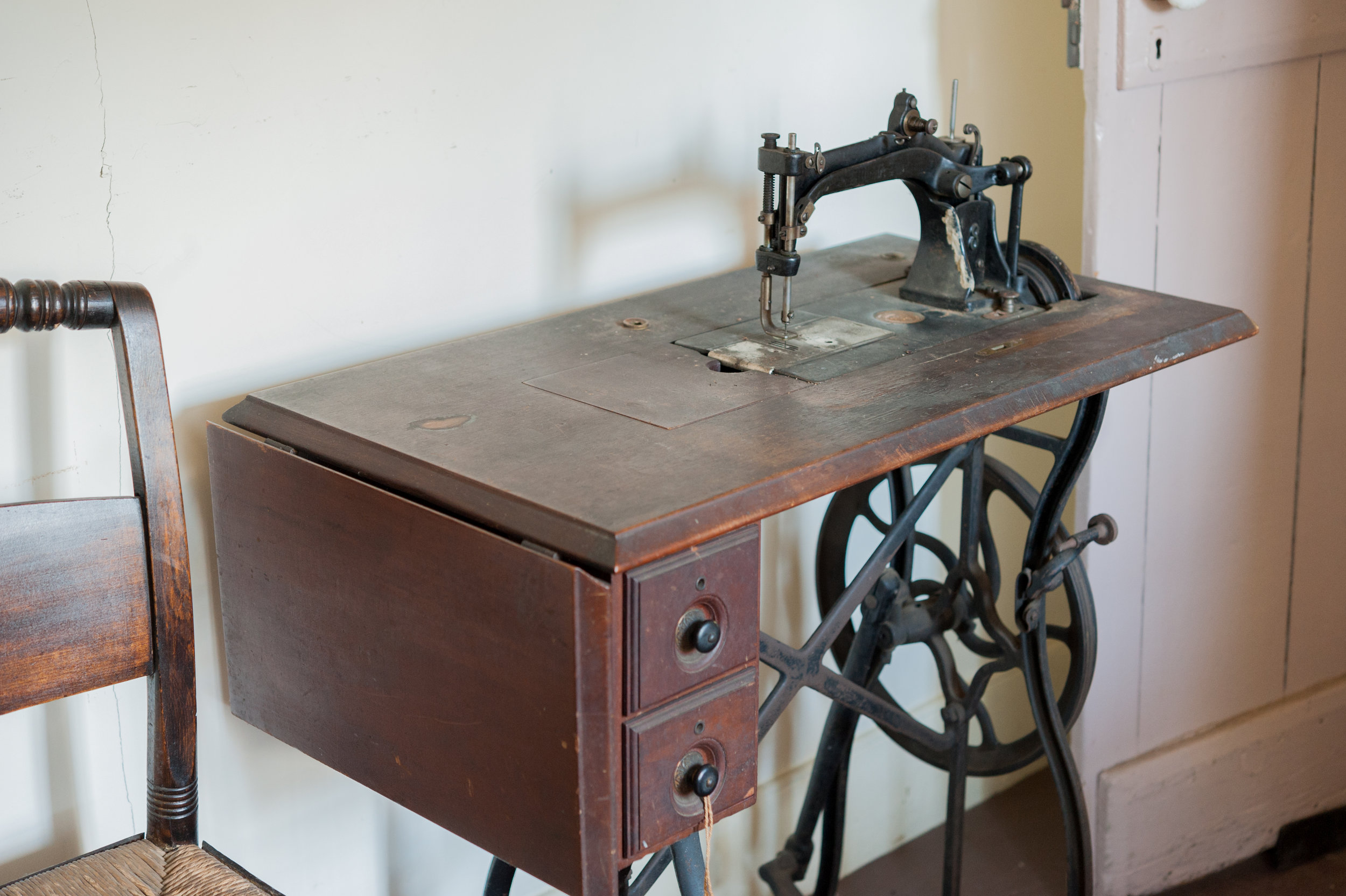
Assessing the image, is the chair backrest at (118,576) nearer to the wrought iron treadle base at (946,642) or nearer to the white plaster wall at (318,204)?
the white plaster wall at (318,204)

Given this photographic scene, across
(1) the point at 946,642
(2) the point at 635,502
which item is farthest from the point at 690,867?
(1) the point at 946,642

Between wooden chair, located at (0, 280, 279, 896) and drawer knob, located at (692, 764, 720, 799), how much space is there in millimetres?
487

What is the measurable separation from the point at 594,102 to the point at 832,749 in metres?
1.05

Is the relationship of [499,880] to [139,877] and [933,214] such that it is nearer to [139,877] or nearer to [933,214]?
[139,877]

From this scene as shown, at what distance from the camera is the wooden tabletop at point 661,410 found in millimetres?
1212

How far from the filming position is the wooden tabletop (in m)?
1.21

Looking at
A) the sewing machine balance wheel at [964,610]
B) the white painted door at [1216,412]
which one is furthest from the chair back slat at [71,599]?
the white painted door at [1216,412]

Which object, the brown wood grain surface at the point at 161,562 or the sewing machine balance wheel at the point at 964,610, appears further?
the sewing machine balance wheel at the point at 964,610

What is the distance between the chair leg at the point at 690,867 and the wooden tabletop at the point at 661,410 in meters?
0.43

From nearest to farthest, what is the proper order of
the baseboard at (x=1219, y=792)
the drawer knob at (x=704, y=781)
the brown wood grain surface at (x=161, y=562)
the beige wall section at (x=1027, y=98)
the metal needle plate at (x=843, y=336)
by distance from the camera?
the drawer knob at (x=704, y=781)
the brown wood grain surface at (x=161, y=562)
the metal needle plate at (x=843, y=336)
the beige wall section at (x=1027, y=98)
the baseboard at (x=1219, y=792)

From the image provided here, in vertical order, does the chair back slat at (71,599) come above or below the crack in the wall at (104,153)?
below

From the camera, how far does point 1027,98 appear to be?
241cm

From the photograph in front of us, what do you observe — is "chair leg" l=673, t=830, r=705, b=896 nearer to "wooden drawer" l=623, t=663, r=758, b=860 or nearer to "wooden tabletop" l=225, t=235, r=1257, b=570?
"wooden drawer" l=623, t=663, r=758, b=860

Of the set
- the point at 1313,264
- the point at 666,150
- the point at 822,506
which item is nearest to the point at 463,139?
the point at 666,150
